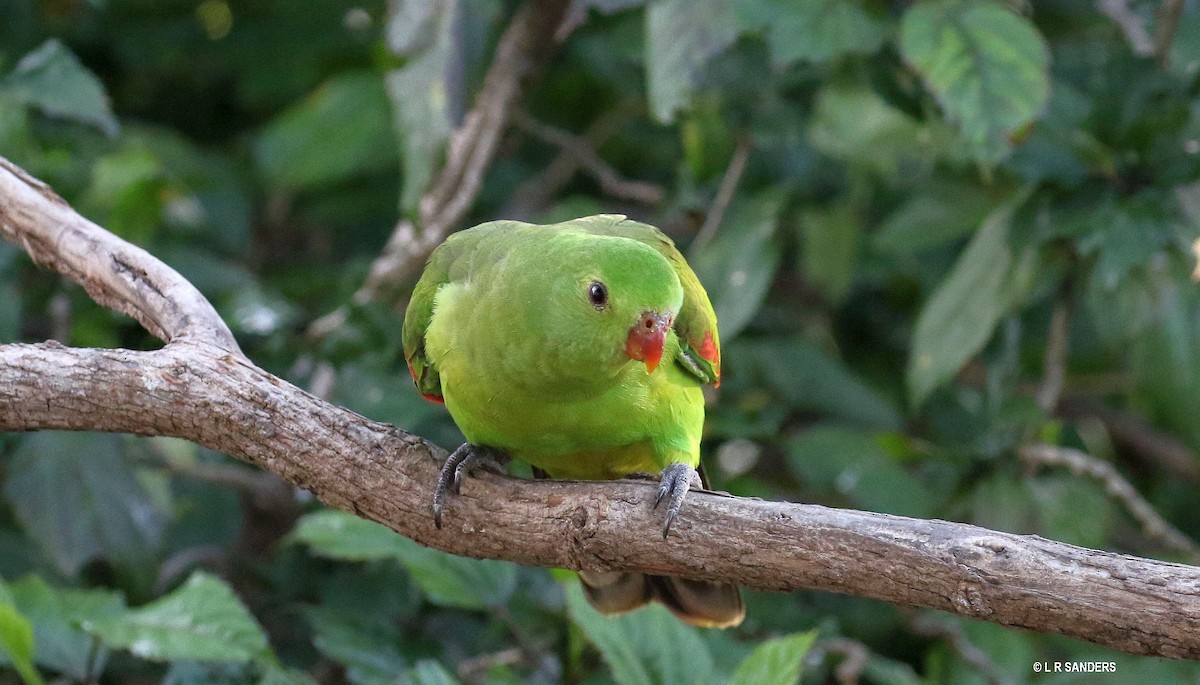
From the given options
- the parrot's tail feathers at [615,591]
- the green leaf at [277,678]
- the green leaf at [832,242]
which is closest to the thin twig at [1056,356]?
the green leaf at [832,242]

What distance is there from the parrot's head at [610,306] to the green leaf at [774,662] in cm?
85

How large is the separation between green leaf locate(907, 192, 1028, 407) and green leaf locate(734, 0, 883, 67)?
2.50ft

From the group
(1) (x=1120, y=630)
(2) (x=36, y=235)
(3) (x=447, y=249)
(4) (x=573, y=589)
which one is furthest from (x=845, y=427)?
(2) (x=36, y=235)

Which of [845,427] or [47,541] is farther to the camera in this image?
[845,427]

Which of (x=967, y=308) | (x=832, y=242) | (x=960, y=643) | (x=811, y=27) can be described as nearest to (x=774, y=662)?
(x=960, y=643)

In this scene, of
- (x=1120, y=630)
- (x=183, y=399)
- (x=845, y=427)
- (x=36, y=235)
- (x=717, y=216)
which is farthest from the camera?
(x=845, y=427)

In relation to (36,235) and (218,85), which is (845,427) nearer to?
(36,235)

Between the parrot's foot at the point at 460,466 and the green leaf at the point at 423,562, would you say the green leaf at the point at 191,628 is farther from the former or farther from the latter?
the parrot's foot at the point at 460,466

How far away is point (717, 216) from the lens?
4031 mm

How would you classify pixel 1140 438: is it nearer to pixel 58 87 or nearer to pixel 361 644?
pixel 361 644

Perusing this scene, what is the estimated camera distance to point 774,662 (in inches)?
108

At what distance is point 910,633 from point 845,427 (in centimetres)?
82

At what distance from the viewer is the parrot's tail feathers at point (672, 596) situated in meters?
2.87

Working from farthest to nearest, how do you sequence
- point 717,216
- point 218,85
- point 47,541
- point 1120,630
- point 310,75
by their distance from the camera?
point 218,85 → point 310,75 → point 717,216 → point 47,541 → point 1120,630
